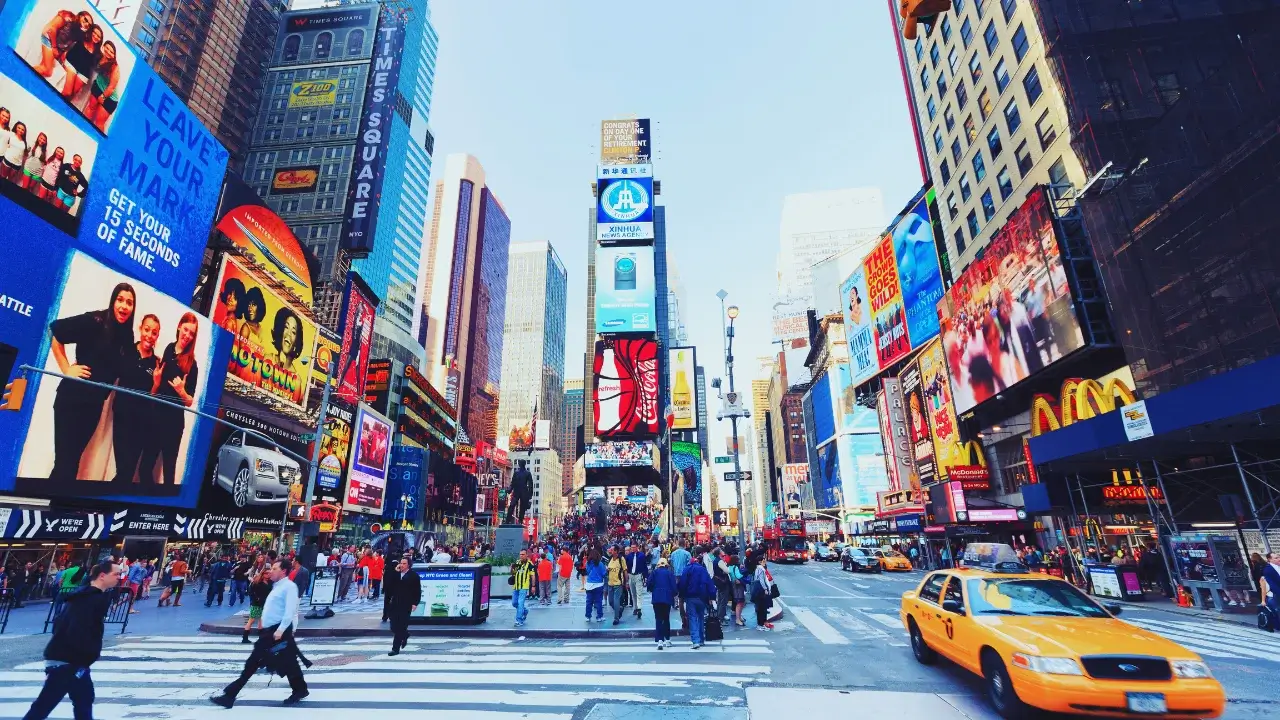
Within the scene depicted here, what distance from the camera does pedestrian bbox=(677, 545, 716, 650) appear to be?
11070mm

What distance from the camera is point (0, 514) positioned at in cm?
2134

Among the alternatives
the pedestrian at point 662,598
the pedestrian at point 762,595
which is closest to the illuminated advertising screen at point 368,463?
the pedestrian at point 762,595

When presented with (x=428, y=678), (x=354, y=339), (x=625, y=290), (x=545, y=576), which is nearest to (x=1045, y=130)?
(x=545, y=576)

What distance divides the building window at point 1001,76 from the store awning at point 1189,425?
82.5ft

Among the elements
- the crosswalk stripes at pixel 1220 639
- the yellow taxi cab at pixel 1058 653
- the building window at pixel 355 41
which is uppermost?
the building window at pixel 355 41

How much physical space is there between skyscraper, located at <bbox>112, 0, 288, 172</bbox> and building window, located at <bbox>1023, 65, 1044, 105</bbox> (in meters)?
84.3

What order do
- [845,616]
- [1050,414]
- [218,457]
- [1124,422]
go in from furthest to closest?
1. [218,457]
2. [1050,414]
3. [1124,422]
4. [845,616]

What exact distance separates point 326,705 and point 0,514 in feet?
80.8

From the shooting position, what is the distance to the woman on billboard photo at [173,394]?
93.6 feet

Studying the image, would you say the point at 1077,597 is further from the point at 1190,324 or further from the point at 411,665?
the point at 1190,324

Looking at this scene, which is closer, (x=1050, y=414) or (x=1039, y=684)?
(x=1039, y=684)

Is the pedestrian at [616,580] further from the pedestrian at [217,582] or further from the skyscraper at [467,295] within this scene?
the skyscraper at [467,295]

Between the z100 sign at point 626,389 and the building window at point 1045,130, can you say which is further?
the z100 sign at point 626,389

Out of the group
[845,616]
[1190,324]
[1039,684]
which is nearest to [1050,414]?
[1190,324]
